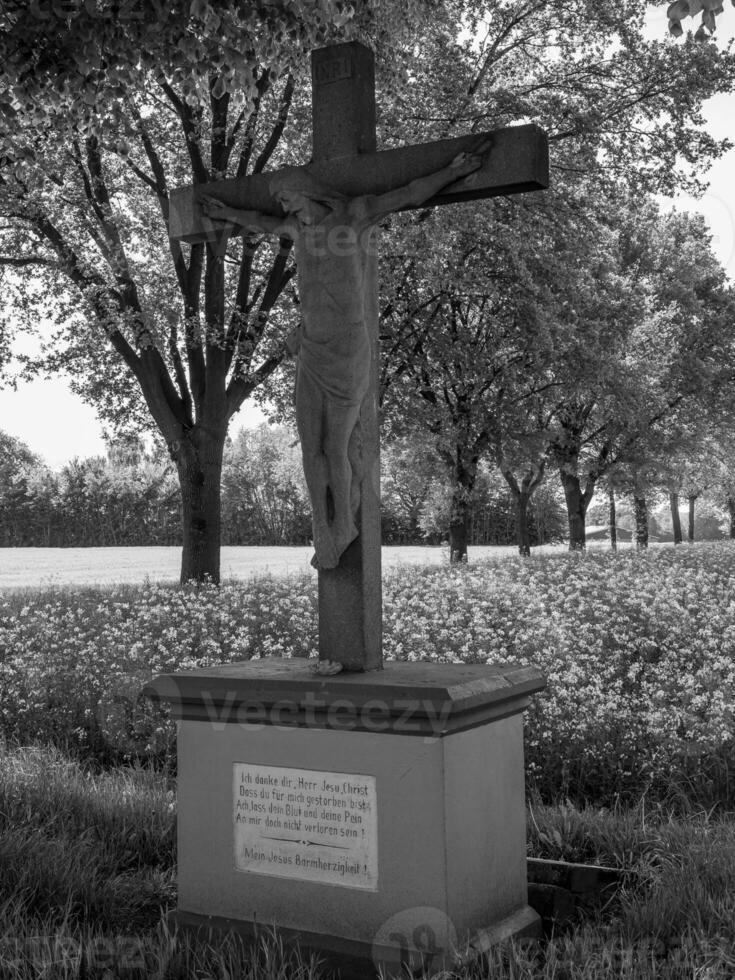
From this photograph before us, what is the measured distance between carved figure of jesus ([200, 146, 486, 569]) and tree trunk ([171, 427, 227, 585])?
36.2ft

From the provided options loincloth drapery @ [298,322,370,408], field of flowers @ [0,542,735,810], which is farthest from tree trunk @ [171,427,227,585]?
loincloth drapery @ [298,322,370,408]

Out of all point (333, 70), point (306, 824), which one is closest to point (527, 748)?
point (306, 824)

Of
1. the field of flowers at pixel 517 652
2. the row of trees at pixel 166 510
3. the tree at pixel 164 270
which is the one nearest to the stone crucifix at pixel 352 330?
the field of flowers at pixel 517 652

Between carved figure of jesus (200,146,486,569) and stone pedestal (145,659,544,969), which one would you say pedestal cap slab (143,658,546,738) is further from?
carved figure of jesus (200,146,486,569)

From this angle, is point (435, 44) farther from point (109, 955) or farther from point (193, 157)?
point (109, 955)

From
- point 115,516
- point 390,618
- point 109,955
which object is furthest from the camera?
point 115,516

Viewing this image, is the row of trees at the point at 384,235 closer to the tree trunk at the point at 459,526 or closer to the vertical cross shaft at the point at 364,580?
the tree trunk at the point at 459,526

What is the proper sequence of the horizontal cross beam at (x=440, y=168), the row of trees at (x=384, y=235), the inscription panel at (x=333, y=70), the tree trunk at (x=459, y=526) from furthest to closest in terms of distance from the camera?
the tree trunk at (x=459, y=526) < the row of trees at (x=384, y=235) < the inscription panel at (x=333, y=70) < the horizontal cross beam at (x=440, y=168)

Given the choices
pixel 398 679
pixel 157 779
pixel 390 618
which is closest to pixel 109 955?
pixel 398 679

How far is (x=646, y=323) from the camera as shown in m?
29.6

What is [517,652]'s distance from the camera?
954cm

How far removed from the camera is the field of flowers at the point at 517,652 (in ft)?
24.4

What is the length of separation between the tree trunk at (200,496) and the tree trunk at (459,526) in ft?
28.7

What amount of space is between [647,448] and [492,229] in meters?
16.7
